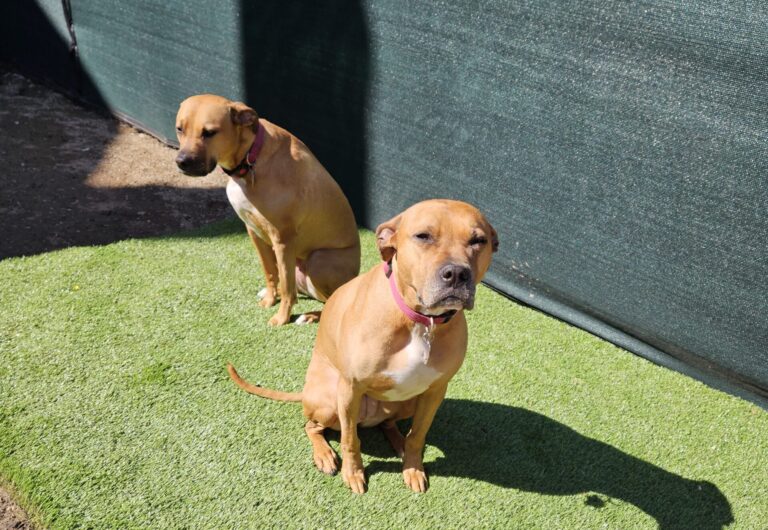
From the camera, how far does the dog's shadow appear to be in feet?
11.1

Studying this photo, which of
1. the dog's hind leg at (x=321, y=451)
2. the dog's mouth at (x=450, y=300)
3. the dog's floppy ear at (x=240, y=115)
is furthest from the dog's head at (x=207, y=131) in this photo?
the dog's mouth at (x=450, y=300)

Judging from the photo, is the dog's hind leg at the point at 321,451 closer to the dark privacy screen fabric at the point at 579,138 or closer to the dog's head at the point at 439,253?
the dog's head at the point at 439,253

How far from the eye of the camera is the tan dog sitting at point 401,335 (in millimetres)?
2604

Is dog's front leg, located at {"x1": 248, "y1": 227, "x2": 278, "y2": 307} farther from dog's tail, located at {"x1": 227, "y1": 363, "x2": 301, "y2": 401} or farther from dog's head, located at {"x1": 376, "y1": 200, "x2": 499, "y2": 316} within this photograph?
dog's head, located at {"x1": 376, "y1": 200, "x2": 499, "y2": 316}

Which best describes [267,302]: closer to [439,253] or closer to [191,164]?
[191,164]

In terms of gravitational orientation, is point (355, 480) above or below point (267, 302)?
above

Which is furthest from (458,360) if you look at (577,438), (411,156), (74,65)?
(74,65)

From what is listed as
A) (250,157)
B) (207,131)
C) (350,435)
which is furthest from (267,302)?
(350,435)

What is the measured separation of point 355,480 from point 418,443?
362mm

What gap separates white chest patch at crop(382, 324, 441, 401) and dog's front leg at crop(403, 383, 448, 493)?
9.7 inches

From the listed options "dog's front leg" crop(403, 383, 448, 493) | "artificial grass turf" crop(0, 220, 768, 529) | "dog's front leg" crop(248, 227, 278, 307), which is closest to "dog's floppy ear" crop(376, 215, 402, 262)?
"dog's front leg" crop(403, 383, 448, 493)

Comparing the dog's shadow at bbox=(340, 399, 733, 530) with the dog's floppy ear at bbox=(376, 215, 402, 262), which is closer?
the dog's floppy ear at bbox=(376, 215, 402, 262)

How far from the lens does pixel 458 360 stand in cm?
296

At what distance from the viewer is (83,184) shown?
6574mm
